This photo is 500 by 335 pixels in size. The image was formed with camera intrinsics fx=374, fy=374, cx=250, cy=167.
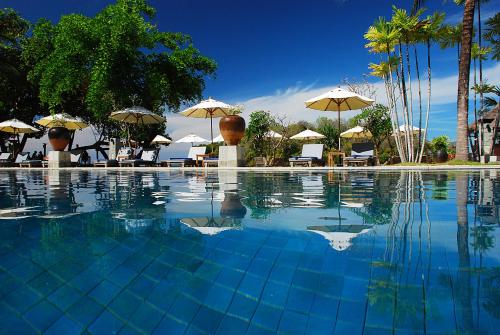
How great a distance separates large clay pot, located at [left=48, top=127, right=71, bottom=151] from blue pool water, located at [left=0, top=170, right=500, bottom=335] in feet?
64.5

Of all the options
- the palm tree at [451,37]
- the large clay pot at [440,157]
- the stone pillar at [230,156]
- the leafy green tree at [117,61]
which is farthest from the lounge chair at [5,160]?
the palm tree at [451,37]

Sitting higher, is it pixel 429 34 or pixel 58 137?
pixel 429 34

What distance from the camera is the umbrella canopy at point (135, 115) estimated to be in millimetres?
18172

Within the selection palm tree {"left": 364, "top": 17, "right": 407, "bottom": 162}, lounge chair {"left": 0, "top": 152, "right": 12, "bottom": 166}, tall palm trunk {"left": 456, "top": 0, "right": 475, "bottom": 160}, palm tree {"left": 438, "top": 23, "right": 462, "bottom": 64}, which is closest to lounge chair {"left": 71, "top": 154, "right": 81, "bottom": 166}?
lounge chair {"left": 0, "top": 152, "right": 12, "bottom": 166}

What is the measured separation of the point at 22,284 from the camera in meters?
1.98

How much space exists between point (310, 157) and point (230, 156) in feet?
12.4

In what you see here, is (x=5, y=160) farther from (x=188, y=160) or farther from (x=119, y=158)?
(x=188, y=160)

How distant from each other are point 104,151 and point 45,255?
3077 centimetres

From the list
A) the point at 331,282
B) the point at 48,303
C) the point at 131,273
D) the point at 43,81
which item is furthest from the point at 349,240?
the point at 43,81

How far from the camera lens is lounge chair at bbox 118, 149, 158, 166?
19.2 meters

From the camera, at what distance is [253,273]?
6.87 feet

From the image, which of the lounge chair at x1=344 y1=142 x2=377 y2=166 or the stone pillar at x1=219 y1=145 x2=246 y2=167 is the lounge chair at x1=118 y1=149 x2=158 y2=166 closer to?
the stone pillar at x1=219 y1=145 x2=246 y2=167

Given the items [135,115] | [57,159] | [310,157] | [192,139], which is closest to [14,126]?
[57,159]

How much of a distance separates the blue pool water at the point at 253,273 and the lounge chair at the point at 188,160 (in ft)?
56.0
